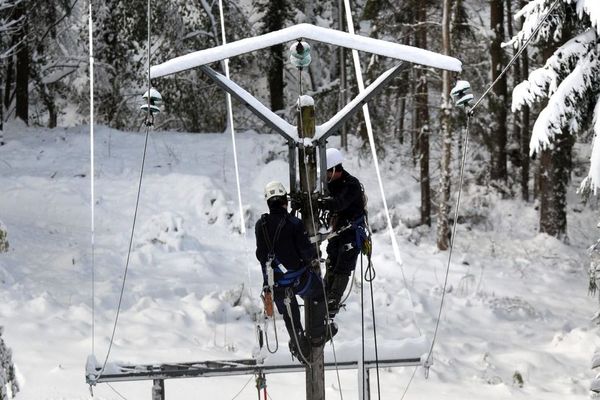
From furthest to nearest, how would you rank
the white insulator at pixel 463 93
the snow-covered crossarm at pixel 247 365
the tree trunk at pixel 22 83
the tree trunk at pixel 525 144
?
the tree trunk at pixel 22 83 < the tree trunk at pixel 525 144 < the snow-covered crossarm at pixel 247 365 < the white insulator at pixel 463 93

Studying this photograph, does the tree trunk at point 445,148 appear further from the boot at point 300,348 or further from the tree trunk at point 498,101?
the boot at point 300,348

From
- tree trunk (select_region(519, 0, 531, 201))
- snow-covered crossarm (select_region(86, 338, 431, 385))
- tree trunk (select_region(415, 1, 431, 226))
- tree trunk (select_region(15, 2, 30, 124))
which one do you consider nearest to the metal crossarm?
snow-covered crossarm (select_region(86, 338, 431, 385))

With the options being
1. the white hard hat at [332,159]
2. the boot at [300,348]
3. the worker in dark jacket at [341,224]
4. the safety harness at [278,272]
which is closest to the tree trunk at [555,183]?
the worker in dark jacket at [341,224]

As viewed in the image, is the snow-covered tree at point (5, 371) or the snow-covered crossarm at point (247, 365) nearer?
the snow-covered tree at point (5, 371)

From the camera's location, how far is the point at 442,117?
1923cm

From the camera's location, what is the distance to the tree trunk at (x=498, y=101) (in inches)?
885

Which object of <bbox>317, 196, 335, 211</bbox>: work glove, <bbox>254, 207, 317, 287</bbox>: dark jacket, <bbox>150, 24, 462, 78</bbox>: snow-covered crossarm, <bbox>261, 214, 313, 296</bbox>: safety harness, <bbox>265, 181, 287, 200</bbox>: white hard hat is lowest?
<bbox>261, 214, 313, 296</bbox>: safety harness

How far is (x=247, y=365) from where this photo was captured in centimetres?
890

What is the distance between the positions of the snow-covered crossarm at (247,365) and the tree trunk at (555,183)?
11178mm

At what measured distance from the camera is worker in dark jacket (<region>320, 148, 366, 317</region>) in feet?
28.7

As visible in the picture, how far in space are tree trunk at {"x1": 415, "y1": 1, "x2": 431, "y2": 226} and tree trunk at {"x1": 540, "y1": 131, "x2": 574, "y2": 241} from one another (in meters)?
2.94

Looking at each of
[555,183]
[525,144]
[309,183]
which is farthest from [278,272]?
[525,144]

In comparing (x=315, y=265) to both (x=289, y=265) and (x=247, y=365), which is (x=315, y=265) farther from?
(x=247, y=365)

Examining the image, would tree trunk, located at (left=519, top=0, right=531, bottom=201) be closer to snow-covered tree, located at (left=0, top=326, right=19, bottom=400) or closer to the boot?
the boot
